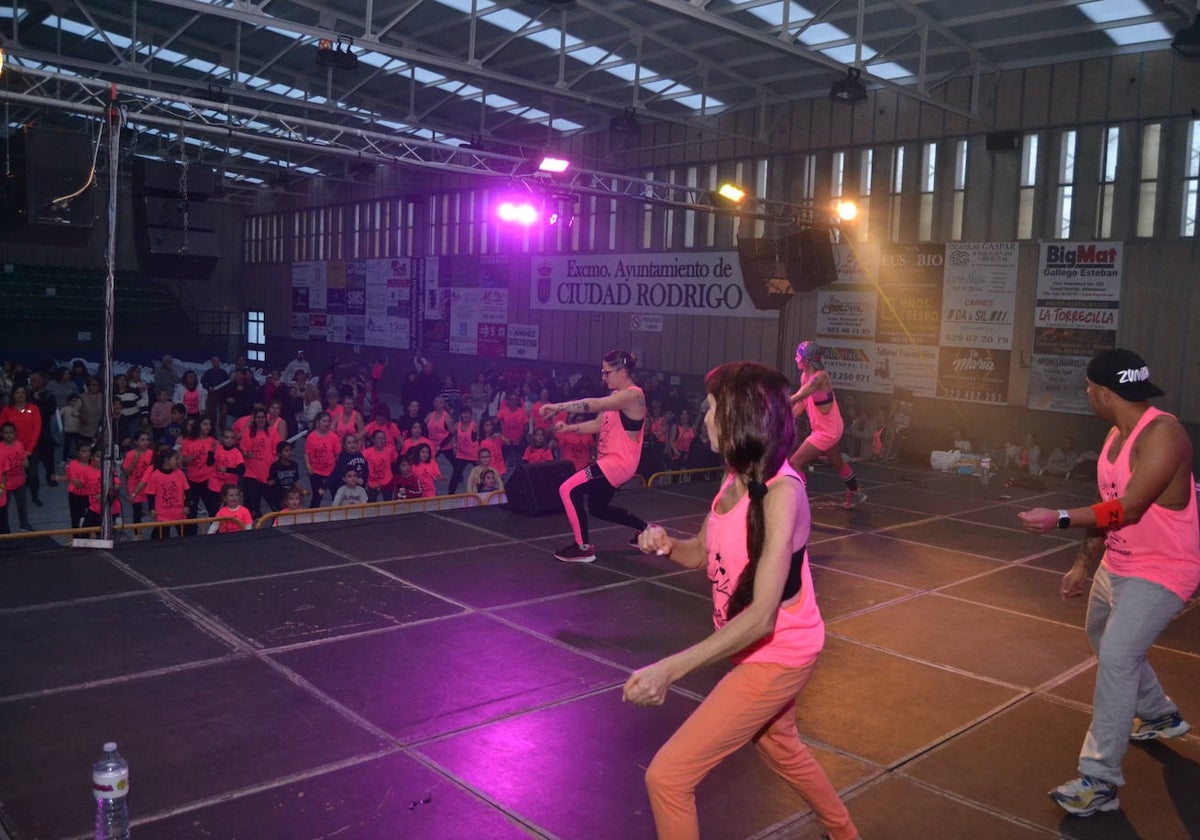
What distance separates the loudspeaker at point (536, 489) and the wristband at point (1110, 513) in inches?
261

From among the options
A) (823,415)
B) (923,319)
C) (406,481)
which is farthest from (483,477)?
(923,319)

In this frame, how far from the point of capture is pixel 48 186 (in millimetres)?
11625

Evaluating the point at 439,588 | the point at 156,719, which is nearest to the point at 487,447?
the point at 439,588

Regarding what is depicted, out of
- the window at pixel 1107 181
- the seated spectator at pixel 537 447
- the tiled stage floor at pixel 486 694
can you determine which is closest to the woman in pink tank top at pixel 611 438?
the tiled stage floor at pixel 486 694

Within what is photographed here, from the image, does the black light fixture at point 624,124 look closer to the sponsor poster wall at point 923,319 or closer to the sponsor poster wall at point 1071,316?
the sponsor poster wall at point 923,319

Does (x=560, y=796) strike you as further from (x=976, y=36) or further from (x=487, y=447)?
(x=976, y=36)

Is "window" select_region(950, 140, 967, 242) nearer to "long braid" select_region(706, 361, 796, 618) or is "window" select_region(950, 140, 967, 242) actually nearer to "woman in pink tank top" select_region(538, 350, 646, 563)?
"woman in pink tank top" select_region(538, 350, 646, 563)

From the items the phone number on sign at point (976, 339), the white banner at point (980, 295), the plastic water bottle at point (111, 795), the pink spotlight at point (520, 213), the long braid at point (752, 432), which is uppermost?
the pink spotlight at point (520, 213)

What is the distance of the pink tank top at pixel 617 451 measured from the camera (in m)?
7.94

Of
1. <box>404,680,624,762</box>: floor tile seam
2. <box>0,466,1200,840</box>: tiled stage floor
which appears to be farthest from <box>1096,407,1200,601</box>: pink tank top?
<box>404,680,624,762</box>: floor tile seam

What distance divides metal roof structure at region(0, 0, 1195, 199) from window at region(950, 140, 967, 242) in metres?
0.87

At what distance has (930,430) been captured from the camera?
18.2 m

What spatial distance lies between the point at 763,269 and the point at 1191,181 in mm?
7163

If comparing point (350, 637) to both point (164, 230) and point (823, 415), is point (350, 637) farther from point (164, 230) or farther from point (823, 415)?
point (164, 230)
